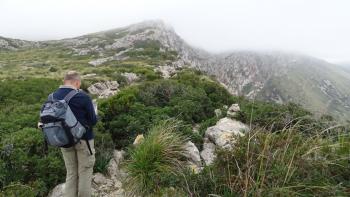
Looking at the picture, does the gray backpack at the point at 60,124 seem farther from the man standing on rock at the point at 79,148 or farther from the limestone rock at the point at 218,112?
the limestone rock at the point at 218,112

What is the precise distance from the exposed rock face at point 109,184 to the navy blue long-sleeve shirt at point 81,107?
1813mm

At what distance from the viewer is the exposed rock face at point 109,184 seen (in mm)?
6945

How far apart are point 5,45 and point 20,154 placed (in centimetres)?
10078

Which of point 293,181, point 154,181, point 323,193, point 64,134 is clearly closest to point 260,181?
point 293,181

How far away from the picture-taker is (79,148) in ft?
18.3

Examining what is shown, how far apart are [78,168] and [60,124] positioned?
98 centimetres

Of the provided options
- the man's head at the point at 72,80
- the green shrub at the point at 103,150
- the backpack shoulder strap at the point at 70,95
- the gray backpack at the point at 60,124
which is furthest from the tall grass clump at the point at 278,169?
the green shrub at the point at 103,150

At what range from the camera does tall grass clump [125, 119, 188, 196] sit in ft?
19.1

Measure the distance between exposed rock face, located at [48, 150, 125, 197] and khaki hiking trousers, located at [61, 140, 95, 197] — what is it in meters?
1.00

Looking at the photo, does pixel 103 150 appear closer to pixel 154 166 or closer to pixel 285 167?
pixel 154 166

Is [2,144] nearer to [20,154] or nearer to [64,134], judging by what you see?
[20,154]

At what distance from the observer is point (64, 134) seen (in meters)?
5.16

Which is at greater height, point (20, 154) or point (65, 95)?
point (65, 95)

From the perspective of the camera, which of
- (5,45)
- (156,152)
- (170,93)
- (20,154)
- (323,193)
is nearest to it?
(323,193)
